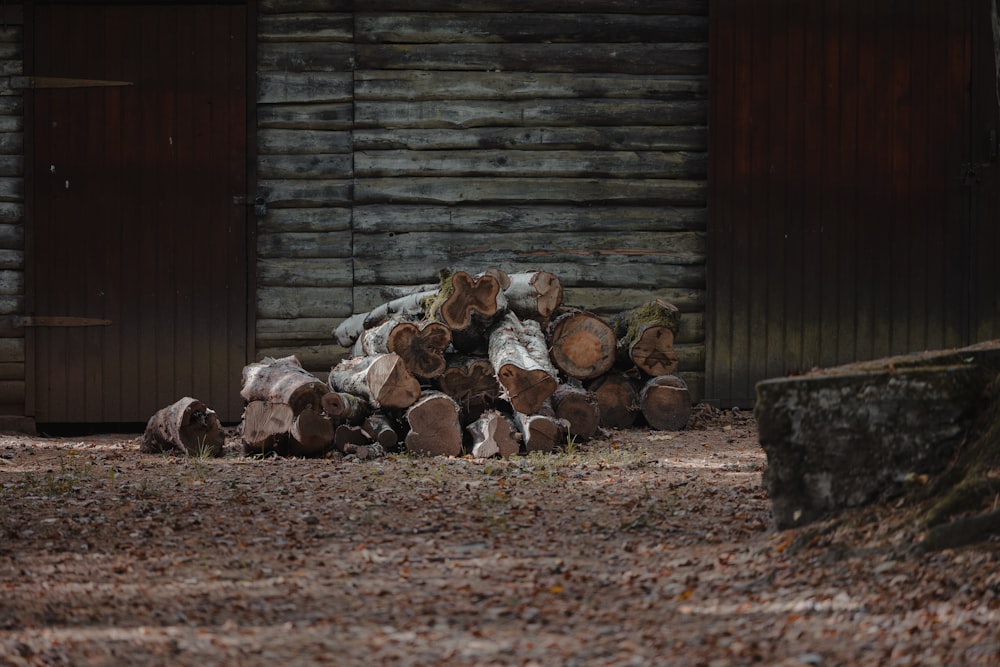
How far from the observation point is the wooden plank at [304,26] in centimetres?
791

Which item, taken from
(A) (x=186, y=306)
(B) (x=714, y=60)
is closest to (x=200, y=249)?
(A) (x=186, y=306)

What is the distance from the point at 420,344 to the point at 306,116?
2.54 m

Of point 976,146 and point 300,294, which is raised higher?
point 976,146

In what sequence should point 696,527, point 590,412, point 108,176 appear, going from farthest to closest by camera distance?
1. point 108,176
2. point 590,412
3. point 696,527

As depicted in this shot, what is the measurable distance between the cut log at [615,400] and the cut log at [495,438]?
113cm

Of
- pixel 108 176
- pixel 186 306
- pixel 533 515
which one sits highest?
pixel 108 176

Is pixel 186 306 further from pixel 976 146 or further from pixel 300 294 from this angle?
pixel 976 146

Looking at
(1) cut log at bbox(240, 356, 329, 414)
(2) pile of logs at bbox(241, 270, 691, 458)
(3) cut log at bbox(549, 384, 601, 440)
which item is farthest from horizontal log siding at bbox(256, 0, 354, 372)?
(3) cut log at bbox(549, 384, 601, 440)

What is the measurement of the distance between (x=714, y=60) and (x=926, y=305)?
2.44 metres

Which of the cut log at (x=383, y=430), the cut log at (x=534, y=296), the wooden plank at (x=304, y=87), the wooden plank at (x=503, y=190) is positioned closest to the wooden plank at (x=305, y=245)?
the wooden plank at (x=503, y=190)

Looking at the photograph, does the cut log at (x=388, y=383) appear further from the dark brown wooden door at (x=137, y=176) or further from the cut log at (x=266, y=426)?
the dark brown wooden door at (x=137, y=176)

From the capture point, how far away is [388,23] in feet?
26.0

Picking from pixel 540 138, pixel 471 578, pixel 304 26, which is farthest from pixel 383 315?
pixel 471 578

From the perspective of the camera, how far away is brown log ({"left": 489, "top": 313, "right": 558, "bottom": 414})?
6.09 meters
